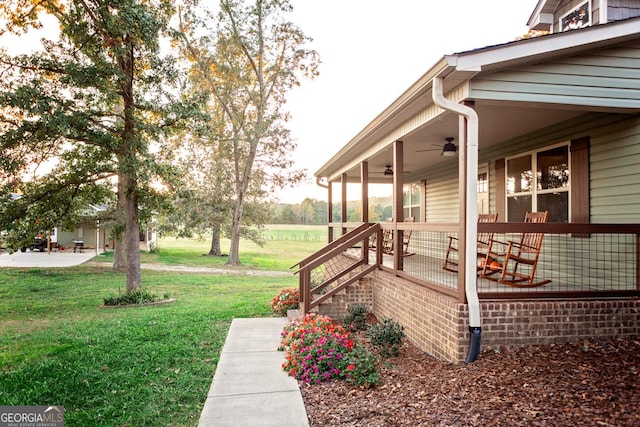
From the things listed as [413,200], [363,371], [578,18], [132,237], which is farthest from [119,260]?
[578,18]

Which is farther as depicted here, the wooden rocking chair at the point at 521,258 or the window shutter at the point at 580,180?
the window shutter at the point at 580,180

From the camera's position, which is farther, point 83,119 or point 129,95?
point 129,95

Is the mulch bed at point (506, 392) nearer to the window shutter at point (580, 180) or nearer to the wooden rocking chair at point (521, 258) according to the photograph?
the wooden rocking chair at point (521, 258)

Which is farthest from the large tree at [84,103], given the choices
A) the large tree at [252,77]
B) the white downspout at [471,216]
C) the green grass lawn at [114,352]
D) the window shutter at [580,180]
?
the large tree at [252,77]

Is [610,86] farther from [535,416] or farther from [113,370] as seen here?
[113,370]

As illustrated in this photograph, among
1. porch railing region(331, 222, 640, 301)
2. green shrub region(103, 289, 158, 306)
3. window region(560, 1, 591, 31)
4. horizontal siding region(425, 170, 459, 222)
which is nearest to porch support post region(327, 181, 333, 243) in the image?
horizontal siding region(425, 170, 459, 222)

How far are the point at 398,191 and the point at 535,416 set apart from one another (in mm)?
3685

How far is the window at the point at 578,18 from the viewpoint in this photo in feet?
21.7

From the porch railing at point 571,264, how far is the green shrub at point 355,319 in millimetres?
821

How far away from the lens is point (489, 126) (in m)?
5.95

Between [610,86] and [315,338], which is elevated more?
[610,86]

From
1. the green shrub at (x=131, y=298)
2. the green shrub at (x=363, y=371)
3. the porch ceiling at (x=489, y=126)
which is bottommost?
the green shrub at (x=131, y=298)

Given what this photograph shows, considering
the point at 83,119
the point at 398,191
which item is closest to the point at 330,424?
the point at 398,191

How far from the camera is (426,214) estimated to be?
429 inches
